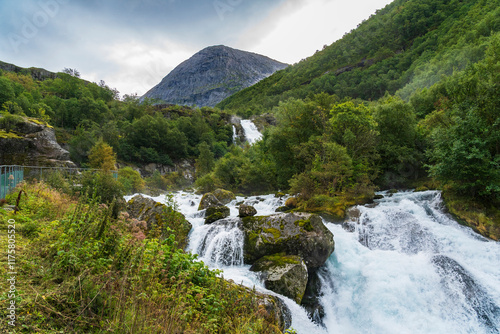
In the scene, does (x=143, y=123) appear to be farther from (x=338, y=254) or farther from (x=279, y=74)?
Result: (x=279, y=74)

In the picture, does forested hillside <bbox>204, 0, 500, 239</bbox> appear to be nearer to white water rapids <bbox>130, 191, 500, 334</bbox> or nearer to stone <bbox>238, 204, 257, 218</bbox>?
white water rapids <bbox>130, 191, 500, 334</bbox>

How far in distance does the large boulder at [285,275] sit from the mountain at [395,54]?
4877cm

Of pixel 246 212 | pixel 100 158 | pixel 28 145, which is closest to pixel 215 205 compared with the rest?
pixel 246 212

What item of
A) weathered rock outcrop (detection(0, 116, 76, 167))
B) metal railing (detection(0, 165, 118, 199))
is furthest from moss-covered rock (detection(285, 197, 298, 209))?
weathered rock outcrop (detection(0, 116, 76, 167))

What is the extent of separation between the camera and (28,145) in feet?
53.6

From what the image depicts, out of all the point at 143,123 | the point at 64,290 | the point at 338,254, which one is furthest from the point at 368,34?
the point at 64,290

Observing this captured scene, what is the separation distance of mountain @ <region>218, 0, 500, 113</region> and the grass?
52.7 meters

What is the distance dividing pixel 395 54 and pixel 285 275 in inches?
4139

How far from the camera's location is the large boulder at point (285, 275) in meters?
7.98

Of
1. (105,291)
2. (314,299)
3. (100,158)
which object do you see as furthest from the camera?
(100,158)

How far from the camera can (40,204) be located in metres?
7.48

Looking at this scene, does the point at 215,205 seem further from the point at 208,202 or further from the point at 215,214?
the point at 215,214

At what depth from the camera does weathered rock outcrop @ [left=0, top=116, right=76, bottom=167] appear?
50.4 feet

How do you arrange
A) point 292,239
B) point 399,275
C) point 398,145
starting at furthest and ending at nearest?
point 398,145
point 292,239
point 399,275
